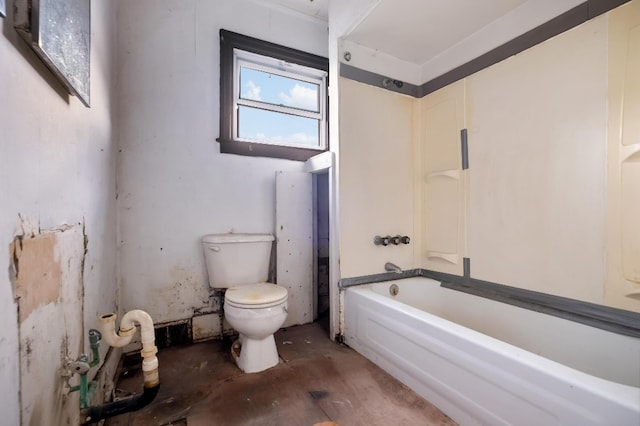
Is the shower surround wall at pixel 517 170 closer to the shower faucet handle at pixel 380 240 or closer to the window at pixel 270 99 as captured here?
the shower faucet handle at pixel 380 240

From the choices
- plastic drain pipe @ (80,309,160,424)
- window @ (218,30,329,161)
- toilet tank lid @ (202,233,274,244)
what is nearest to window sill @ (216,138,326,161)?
window @ (218,30,329,161)

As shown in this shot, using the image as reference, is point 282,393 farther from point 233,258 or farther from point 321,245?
point 321,245

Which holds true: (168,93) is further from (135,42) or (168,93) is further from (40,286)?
(40,286)

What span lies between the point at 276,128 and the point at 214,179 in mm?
670

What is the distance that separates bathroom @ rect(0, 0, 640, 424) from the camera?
129 cm

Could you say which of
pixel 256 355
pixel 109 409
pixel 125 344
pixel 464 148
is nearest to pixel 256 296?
pixel 256 355

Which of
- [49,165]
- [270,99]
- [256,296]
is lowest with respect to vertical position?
[256,296]

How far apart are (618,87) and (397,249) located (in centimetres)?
143

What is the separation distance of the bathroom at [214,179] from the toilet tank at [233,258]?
163 millimetres

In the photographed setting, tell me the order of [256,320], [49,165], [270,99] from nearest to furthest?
[49,165], [256,320], [270,99]

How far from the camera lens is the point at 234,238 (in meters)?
1.82

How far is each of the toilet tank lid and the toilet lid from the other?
307 mm

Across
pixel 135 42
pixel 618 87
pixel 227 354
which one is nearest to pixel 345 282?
pixel 227 354

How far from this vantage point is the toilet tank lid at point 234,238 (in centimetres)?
179
